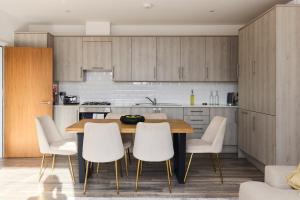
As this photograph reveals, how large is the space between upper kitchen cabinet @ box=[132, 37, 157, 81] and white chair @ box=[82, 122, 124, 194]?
265cm

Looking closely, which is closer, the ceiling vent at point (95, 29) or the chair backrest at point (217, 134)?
the chair backrest at point (217, 134)

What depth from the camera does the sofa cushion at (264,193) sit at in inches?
78.5

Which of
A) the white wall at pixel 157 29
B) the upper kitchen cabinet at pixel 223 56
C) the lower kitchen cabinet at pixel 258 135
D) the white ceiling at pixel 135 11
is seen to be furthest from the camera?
the white wall at pixel 157 29

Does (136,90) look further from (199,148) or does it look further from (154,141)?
(154,141)

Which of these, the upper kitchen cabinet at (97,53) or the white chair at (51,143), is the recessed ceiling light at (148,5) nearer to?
the upper kitchen cabinet at (97,53)

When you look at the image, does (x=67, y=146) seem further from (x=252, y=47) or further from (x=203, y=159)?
(x=252, y=47)

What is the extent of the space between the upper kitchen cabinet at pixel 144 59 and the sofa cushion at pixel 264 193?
3.69 meters

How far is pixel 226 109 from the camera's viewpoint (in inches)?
212

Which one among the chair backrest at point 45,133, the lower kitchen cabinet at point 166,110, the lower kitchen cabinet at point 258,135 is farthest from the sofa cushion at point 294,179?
the lower kitchen cabinet at point 166,110

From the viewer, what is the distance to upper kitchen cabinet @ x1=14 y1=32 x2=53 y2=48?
538 centimetres

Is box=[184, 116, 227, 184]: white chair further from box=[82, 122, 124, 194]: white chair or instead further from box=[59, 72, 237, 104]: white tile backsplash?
box=[59, 72, 237, 104]: white tile backsplash

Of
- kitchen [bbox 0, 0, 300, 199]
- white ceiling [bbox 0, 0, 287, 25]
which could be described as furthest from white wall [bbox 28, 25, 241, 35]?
white ceiling [bbox 0, 0, 287, 25]

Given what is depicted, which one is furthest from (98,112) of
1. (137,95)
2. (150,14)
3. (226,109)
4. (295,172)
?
(295,172)

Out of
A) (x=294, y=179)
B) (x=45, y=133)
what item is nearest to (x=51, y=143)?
(x=45, y=133)
